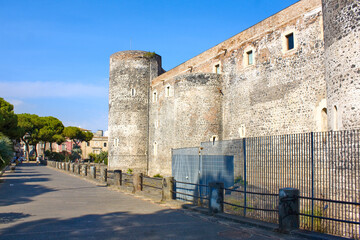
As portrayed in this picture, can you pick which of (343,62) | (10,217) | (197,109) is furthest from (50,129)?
(343,62)

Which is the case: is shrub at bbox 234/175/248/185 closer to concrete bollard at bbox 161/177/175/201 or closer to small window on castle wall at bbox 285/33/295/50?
concrete bollard at bbox 161/177/175/201

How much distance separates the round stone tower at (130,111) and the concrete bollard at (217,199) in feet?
74.5

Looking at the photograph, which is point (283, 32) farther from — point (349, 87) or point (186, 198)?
point (186, 198)

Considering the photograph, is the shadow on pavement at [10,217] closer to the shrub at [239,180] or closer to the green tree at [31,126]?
the shrub at [239,180]

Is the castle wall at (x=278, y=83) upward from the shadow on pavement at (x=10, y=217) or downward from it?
upward

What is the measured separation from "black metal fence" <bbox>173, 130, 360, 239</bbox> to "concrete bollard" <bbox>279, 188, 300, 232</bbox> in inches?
22.9

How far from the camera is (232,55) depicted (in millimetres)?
21031

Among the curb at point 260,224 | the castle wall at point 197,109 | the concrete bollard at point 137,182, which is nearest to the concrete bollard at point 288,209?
the curb at point 260,224

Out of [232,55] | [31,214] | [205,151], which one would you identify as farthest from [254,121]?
[31,214]

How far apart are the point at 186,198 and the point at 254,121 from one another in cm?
874

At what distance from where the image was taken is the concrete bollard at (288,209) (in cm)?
670

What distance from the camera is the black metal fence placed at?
24.8 ft

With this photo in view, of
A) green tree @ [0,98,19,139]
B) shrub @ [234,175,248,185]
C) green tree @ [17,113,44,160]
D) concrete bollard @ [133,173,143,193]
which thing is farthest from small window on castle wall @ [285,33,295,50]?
green tree @ [17,113,44,160]

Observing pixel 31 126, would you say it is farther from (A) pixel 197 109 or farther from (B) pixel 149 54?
(A) pixel 197 109
